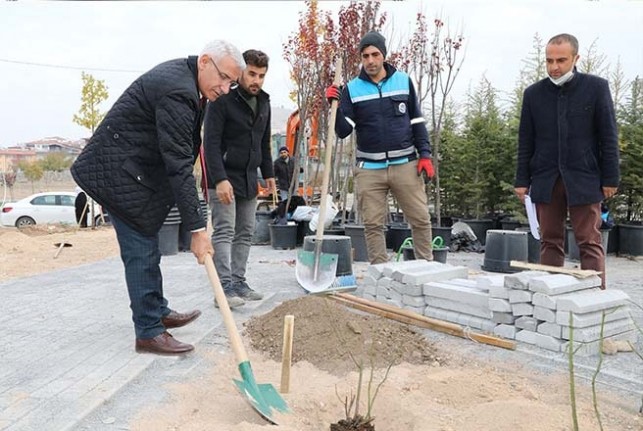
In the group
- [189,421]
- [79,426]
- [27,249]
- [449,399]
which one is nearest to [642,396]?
[449,399]

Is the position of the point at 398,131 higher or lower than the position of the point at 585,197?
higher

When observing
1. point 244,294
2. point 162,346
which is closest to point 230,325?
point 162,346

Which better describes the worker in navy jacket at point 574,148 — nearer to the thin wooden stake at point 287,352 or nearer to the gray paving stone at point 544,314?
the gray paving stone at point 544,314

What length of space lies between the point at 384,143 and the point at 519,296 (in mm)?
1763

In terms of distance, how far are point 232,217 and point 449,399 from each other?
6.89 feet

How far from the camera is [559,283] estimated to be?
127 inches

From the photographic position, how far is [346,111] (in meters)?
4.66

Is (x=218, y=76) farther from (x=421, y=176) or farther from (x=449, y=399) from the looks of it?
(x=421, y=176)

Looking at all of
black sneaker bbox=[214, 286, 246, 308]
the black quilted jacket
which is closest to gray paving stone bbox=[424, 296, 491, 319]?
black sneaker bbox=[214, 286, 246, 308]

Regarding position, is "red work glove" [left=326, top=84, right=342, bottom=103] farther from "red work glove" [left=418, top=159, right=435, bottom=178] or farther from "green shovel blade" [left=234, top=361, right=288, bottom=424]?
"green shovel blade" [left=234, top=361, right=288, bottom=424]

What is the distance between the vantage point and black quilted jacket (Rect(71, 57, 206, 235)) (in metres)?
2.75

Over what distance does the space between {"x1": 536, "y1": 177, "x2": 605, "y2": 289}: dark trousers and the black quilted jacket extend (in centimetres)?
244

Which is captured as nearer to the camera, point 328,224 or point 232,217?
point 232,217

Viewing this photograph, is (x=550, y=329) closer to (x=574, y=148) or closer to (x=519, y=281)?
(x=519, y=281)
